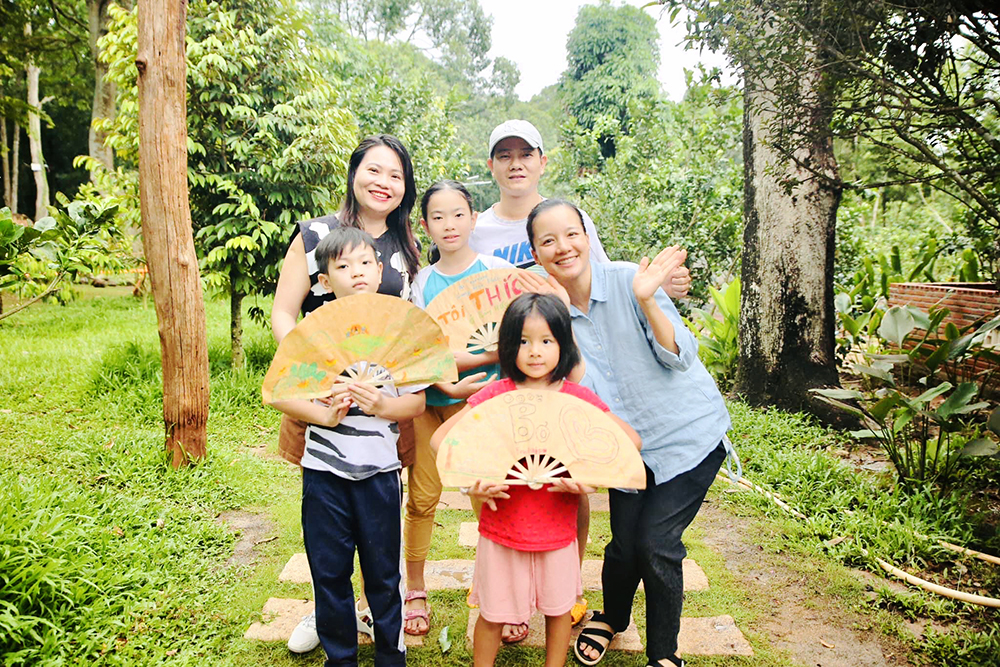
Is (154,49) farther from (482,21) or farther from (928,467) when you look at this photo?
(482,21)

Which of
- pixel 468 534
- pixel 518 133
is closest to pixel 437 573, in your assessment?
pixel 468 534

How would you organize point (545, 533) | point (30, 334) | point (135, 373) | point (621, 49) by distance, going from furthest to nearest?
point (621, 49) < point (30, 334) < point (135, 373) < point (545, 533)

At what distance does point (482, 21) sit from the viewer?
109 ft

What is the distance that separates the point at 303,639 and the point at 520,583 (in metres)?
0.90

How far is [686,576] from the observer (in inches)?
115

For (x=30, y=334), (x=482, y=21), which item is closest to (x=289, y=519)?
(x=30, y=334)

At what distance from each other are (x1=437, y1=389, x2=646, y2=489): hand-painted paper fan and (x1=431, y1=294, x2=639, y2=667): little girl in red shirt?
71 millimetres

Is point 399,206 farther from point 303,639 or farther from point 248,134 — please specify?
point 248,134

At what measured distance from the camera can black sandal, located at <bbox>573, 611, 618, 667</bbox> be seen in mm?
2275

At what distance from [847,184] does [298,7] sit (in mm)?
4892

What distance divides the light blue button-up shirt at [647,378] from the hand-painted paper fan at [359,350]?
510mm

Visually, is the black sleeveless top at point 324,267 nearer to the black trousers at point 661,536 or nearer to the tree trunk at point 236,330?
the black trousers at point 661,536

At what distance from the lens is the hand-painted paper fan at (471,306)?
2250 millimetres

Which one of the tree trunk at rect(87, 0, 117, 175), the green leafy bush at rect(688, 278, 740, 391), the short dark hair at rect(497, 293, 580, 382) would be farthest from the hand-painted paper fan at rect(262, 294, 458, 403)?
the tree trunk at rect(87, 0, 117, 175)
